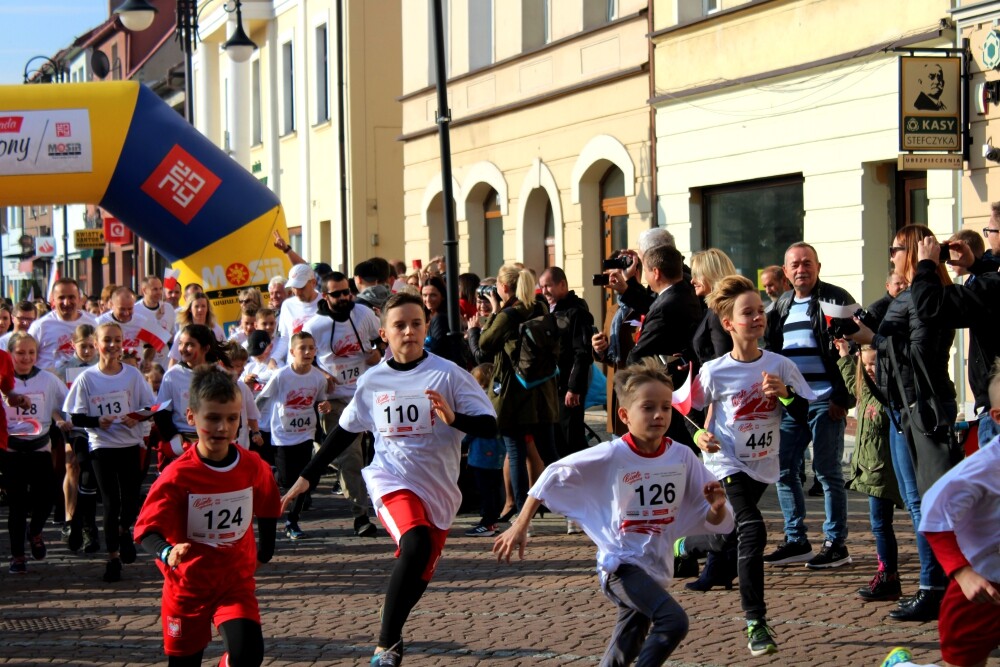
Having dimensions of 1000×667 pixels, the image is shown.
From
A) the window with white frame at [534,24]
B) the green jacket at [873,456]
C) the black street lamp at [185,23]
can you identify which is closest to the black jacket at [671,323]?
the green jacket at [873,456]

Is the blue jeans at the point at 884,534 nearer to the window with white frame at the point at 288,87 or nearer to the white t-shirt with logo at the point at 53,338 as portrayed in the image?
the white t-shirt with logo at the point at 53,338

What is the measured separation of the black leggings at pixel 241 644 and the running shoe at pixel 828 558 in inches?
168

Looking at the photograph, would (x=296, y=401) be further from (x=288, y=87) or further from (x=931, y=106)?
(x=288, y=87)

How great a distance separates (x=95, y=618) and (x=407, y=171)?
63.9 ft

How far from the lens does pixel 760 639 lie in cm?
686

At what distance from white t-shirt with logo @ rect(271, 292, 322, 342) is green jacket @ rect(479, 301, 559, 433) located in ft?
7.44

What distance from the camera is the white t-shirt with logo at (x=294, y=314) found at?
1270 cm

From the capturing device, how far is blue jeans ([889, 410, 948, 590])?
747 centimetres

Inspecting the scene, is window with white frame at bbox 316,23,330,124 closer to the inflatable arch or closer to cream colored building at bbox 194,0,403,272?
cream colored building at bbox 194,0,403,272

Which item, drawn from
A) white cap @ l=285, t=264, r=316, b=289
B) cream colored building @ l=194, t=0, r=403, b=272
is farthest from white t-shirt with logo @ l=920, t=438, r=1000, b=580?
cream colored building @ l=194, t=0, r=403, b=272

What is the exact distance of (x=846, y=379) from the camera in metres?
9.56

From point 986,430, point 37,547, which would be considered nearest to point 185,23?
point 37,547

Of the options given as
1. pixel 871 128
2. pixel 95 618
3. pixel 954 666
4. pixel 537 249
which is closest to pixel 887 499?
pixel 954 666

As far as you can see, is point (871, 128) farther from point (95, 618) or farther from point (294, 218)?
point (294, 218)
